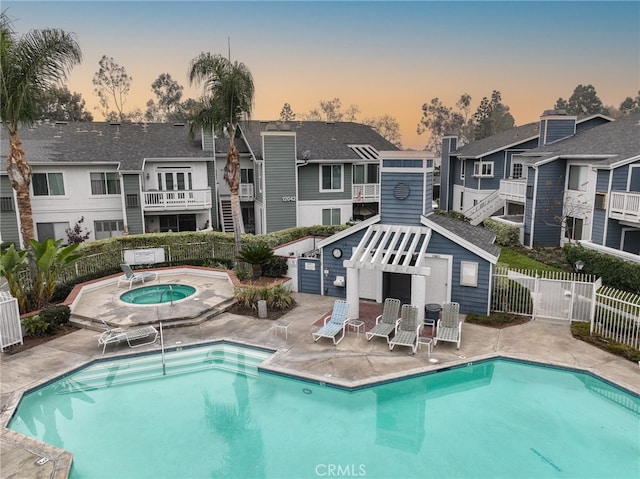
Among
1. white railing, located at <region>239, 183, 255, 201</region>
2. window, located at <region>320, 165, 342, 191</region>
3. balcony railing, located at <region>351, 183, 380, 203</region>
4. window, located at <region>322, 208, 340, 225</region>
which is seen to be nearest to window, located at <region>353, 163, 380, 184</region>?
balcony railing, located at <region>351, 183, 380, 203</region>

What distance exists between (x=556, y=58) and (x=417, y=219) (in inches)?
1030

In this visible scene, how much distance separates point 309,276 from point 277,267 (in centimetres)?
164

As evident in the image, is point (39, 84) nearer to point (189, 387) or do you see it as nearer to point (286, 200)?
point (189, 387)

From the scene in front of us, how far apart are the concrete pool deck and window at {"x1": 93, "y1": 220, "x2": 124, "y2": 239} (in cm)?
1399

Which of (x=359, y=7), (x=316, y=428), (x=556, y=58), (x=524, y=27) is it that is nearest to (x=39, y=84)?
(x=316, y=428)

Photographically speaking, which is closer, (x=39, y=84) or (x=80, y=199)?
(x=39, y=84)

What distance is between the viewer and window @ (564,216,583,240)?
974 inches

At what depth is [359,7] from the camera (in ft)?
83.5

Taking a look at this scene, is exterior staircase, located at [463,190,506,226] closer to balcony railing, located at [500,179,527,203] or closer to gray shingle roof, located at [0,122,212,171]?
balcony railing, located at [500,179,527,203]

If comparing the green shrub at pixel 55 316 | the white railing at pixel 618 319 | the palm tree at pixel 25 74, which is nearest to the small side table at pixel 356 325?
the white railing at pixel 618 319

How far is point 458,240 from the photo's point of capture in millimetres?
15336

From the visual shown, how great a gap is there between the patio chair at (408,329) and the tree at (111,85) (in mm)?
60074

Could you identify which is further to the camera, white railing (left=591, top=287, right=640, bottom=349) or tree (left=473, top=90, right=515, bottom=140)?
tree (left=473, top=90, right=515, bottom=140)

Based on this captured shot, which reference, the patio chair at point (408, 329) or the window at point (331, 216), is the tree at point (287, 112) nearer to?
the window at point (331, 216)
